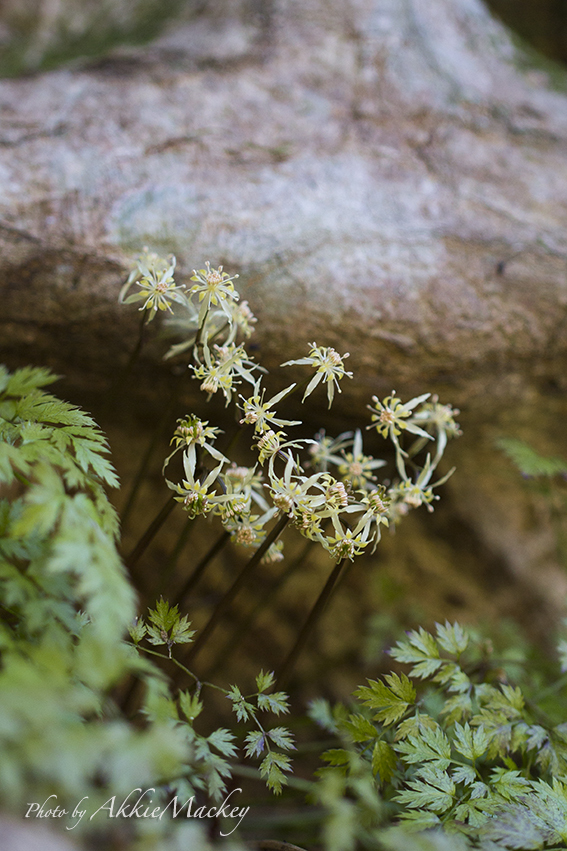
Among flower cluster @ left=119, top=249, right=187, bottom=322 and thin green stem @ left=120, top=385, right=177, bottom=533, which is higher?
flower cluster @ left=119, top=249, right=187, bottom=322

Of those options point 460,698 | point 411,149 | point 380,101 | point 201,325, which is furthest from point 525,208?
point 460,698

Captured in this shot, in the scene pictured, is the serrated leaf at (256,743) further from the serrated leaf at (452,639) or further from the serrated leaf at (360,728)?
the serrated leaf at (452,639)

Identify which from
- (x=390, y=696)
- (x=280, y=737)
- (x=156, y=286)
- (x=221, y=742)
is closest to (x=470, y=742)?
(x=390, y=696)

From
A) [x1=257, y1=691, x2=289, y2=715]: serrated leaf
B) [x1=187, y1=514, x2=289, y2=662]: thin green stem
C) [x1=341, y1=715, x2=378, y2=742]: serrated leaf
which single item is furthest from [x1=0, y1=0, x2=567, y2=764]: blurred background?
[x1=341, y1=715, x2=378, y2=742]: serrated leaf

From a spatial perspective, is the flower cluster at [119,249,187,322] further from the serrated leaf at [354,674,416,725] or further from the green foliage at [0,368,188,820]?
the serrated leaf at [354,674,416,725]

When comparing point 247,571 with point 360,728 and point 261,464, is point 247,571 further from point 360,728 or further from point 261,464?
point 360,728

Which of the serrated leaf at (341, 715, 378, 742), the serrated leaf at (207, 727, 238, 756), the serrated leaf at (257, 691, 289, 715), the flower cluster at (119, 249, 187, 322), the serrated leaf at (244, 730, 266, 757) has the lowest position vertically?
the serrated leaf at (341, 715, 378, 742)

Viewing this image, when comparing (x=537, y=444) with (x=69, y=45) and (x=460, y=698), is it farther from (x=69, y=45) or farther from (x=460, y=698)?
(x=69, y=45)

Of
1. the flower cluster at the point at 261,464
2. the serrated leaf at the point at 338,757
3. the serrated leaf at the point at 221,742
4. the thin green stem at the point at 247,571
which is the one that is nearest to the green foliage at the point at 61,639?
the serrated leaf at the point at 221,742

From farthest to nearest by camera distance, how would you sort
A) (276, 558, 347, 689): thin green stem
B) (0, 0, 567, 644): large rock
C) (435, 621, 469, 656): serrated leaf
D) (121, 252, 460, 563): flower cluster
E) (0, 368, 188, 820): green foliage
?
1. (0, 0, 567, 644): large rock
2. (435, 621, 469, 656): serrated leaf
3. (276, 558, 347, 689): thin green stem
4. (121, 252, 460, 563): flower cluster
5. (0, 368, 188, 820): green foliage
